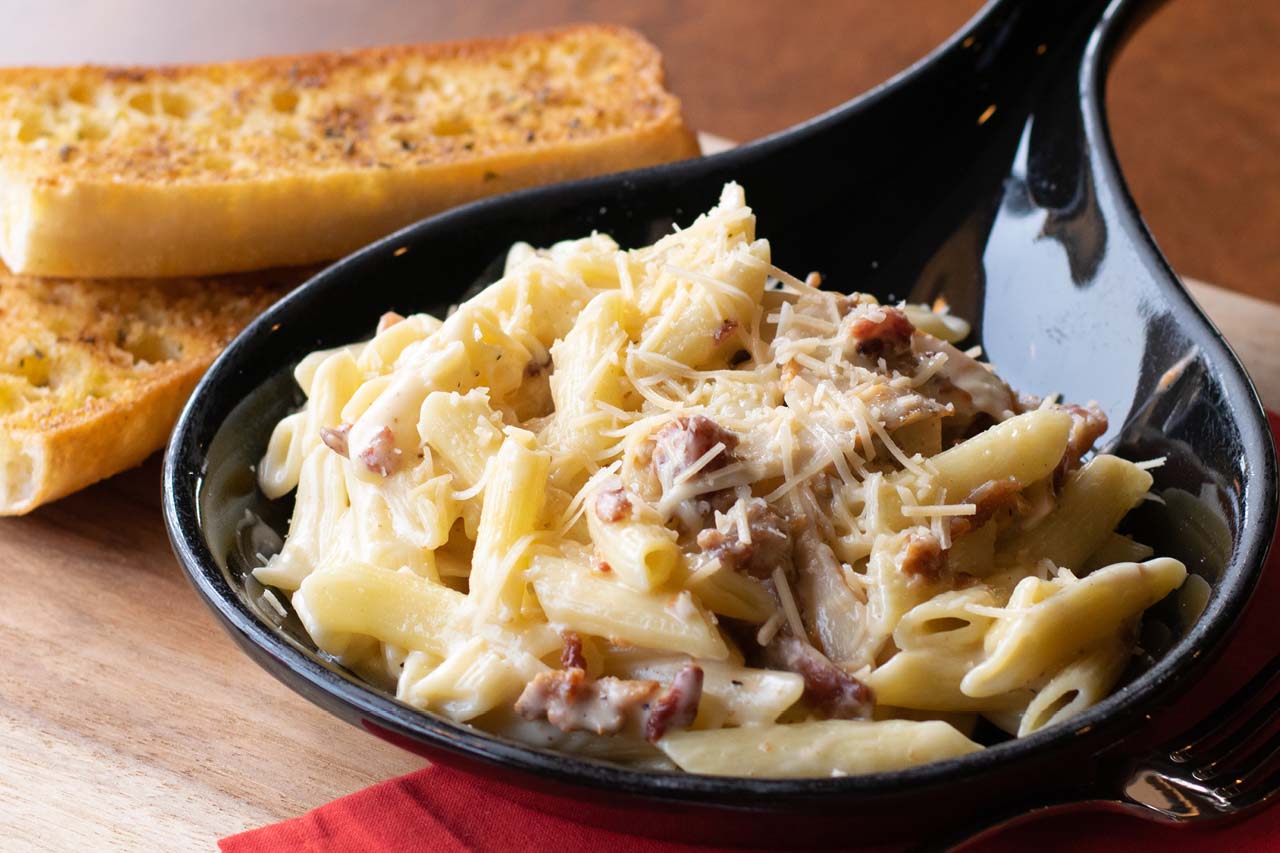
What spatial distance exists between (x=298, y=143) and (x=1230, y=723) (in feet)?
7.75

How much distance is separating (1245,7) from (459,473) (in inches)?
209

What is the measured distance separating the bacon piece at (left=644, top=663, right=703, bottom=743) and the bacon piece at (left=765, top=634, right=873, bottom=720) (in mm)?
147

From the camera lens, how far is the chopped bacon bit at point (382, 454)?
1.97 m

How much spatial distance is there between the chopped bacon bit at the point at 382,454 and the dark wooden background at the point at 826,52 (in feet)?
10.7

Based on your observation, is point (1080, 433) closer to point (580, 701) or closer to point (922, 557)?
point (922, 557)

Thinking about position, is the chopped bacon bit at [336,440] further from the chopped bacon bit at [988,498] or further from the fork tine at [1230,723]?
the fork tine at [1230,723]

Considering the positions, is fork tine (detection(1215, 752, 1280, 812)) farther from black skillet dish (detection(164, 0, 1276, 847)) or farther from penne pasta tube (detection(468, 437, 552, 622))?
penne pasta tube (detection(468, 437, 552, 622))

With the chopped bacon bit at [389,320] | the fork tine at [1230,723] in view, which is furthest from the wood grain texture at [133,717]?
the fork tine at [1230,723]

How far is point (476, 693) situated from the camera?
1713 mm

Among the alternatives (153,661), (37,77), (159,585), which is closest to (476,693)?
(153,661)

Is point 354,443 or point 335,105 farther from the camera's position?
point 335,105

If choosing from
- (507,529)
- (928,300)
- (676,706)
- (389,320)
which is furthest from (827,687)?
(928,300)

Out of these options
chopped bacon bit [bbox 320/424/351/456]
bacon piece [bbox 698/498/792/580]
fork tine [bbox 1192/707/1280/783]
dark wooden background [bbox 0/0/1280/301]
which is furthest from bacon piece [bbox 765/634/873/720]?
dark wooden background [bbox 0/0/1280/301]

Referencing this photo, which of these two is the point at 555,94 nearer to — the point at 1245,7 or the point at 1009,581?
the point at 1009,581
